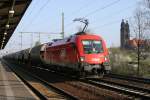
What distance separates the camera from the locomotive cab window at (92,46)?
2258 cm

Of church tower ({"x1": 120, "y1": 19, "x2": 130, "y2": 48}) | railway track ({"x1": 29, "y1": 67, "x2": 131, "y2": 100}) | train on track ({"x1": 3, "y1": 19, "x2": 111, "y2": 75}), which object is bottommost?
railway track ({"x1": 29, "y1": 67, "x2": 131, "y2": 100})

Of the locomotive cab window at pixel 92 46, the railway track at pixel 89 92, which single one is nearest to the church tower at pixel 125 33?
the locomotive cab window at pixel 92 46

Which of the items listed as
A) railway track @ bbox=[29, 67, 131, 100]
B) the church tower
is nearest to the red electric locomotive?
railway track @ bbox=[29, 67, 131, 100]

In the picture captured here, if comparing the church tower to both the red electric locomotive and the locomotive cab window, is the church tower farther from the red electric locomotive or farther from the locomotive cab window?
the locomotive cab window

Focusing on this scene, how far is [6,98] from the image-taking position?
14500 millimetres

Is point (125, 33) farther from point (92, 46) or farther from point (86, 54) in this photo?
point (86, 54)

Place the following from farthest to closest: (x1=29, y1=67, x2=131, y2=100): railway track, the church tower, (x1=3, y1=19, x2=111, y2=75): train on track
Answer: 1. the church tower
2. (x1=3, y1=19, x2=111, y2=75): train on track
3. (x1=29, y1=67, x2=131, y2=100): railway track

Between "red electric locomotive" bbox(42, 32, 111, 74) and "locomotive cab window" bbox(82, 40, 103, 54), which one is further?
"locomotive cab window" bbox(82, 40, 103, 54)

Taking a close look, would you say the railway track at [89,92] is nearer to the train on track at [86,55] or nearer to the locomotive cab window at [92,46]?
the train on track at [86,55]

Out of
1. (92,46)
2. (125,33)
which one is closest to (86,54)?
(92,46)

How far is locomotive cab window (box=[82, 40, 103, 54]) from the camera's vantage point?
74.1 feet

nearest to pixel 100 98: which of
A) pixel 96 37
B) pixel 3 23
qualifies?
pixel 96 37

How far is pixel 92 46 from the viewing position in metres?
23.0

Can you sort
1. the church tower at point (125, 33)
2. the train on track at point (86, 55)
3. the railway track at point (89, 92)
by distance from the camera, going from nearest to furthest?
the railway track at point (89, 92)
the train on track at point (86, 55)
the church tower at point (125, 33)
